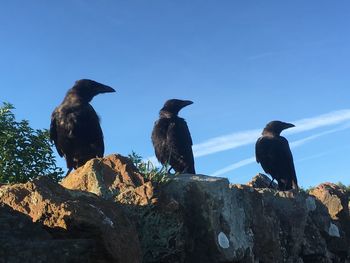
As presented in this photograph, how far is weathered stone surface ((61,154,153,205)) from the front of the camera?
4.77 metres

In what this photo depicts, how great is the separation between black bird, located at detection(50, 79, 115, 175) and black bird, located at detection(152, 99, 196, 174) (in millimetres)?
2593

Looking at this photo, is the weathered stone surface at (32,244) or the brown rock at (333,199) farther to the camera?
the brown rock at (333,199)

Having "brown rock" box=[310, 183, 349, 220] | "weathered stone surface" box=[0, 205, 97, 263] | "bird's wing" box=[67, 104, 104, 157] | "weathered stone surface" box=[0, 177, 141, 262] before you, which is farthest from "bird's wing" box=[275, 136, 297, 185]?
"weathered stone surface" box=[0, 205, 97, 263]

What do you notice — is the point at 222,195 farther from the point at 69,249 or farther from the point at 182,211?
the point at 69,249

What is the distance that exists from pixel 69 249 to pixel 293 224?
4.48 metres

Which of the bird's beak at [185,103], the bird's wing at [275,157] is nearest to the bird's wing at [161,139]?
the bird's beak at [185,103]

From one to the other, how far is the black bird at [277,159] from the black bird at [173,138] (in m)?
2.05

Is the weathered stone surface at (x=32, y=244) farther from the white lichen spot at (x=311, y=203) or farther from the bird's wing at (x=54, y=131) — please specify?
the white lichen spot at (x=311, y=203)

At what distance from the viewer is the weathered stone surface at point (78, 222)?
3416mm

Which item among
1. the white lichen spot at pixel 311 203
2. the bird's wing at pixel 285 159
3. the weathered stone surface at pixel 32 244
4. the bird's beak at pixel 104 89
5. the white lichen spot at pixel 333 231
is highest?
the bird's beak at pixel 104 89

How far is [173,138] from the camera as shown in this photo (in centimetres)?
1074

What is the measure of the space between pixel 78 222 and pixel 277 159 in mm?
9333

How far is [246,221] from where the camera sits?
584 centimetres

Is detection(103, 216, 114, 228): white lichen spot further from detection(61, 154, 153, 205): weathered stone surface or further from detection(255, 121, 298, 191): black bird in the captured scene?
detection(255, 121, 298, 191): black bird
